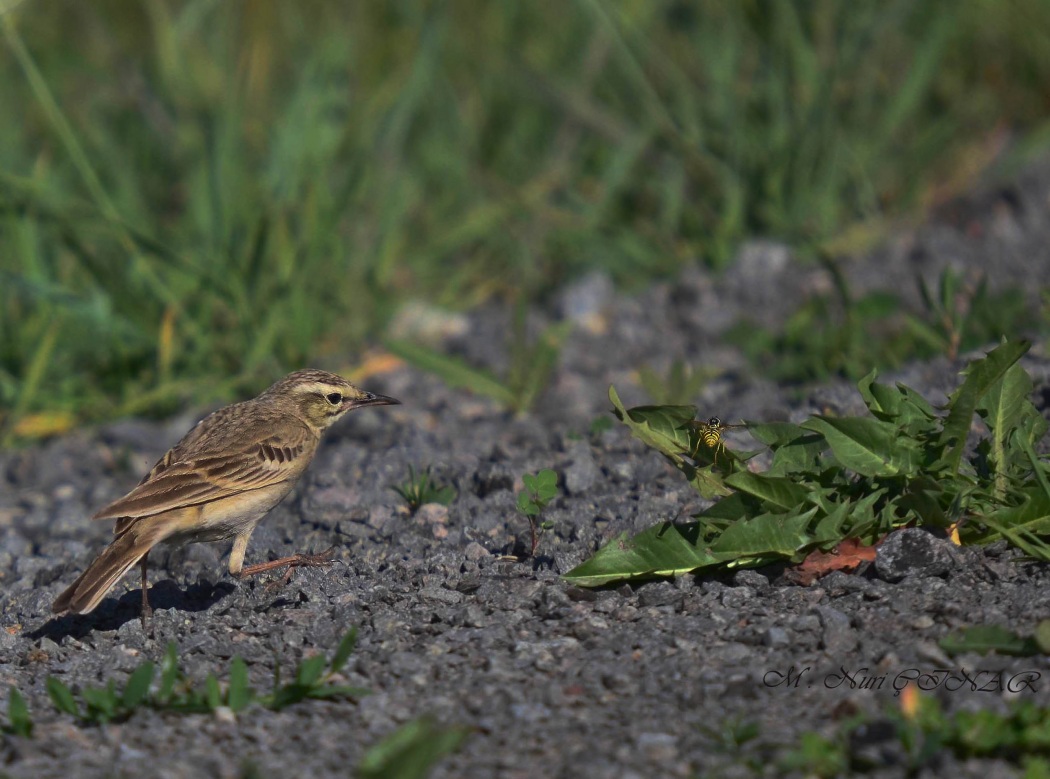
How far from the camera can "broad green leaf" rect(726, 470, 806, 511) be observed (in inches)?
161

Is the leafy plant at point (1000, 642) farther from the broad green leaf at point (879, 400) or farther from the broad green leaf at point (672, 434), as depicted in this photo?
the broad green leaf at point (672, 434)

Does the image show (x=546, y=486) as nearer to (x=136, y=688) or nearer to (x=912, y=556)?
(x=912, y=556)

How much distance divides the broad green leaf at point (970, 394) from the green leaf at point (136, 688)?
8.04ft

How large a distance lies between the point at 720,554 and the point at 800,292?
4.04 metres

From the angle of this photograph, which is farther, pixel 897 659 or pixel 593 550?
pixel 593 550

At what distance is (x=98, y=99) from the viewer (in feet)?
30.0

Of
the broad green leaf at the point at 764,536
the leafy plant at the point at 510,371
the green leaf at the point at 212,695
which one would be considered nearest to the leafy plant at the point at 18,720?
the green leaf at the point at 212,695

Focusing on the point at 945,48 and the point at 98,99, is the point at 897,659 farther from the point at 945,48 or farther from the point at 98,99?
the point at 98,99

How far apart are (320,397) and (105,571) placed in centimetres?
163

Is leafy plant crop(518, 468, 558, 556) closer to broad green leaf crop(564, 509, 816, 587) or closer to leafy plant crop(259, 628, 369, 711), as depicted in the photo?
broad green leaf crop(564, 509, 816, 587)

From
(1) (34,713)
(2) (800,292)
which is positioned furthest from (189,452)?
(2) (800,292)

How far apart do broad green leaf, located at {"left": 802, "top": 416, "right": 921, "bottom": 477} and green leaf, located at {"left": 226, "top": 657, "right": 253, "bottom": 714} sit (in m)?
1.84

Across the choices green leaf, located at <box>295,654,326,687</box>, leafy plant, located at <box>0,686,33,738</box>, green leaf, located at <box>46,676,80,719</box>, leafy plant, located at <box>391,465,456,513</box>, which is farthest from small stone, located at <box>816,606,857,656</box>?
leafy plant, located at <box>0,686,33,738</box>

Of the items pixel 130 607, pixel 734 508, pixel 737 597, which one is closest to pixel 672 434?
pixel 734 508
